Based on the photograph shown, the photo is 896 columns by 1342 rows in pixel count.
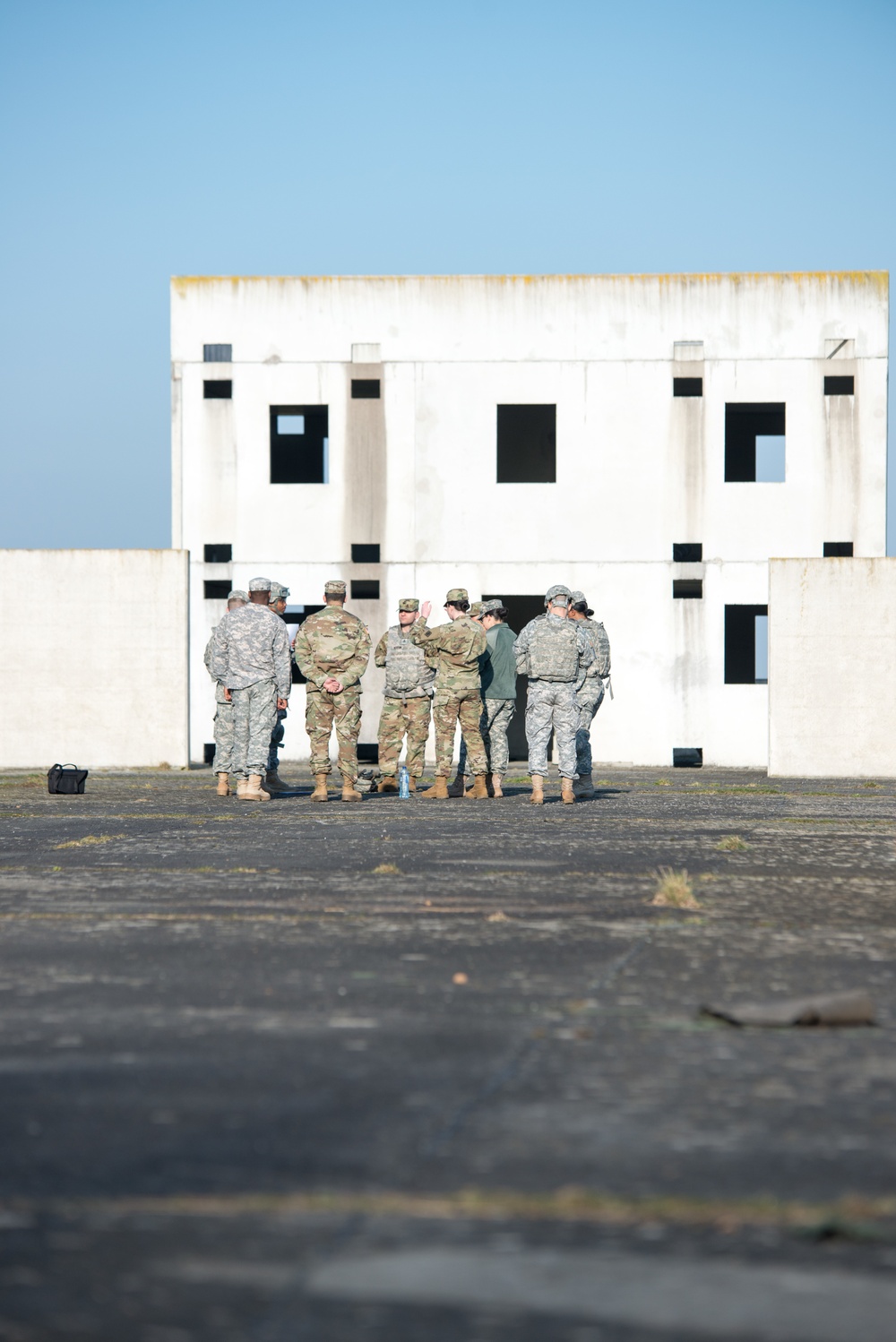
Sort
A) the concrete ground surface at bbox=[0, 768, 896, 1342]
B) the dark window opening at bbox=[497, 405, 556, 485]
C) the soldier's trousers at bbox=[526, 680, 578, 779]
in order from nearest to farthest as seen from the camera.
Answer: the concrete ground surface at bbox=[0, 768, 896, 1342]
the soldier's trousers at bbox=[526, 680, 578, 779]
the dark window opening at bbox=[497, 405, 556, 485]

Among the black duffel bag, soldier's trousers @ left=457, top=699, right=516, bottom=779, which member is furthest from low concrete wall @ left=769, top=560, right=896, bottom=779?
the black duffel bag

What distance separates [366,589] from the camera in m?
24.4

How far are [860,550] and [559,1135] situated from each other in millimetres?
21499

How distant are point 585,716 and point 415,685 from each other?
A: 1638mm

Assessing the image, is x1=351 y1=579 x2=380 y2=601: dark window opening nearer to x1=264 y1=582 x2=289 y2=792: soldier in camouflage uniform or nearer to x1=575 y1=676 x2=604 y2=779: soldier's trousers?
x1=264 y1=582 x2=289 y2=792: soldier in camouflage uniform

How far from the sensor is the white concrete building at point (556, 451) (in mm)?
24203

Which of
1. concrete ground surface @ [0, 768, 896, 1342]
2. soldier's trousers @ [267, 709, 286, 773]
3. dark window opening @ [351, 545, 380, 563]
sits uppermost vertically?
dark window opening @ [351, 545, 380, 563]

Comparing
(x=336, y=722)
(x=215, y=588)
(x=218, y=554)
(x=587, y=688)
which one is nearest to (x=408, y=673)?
(x=336, y=722)

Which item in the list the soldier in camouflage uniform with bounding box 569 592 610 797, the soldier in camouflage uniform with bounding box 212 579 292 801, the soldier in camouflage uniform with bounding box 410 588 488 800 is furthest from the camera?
the soldier in camouflage uniform with bounding box 410 588 488 800

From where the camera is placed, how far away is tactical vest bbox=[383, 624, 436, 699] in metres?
15.9

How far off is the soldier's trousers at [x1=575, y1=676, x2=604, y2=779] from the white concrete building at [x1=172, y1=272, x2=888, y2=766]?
8.41 meters

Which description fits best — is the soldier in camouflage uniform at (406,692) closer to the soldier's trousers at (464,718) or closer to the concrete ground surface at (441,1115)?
the soldier's trousers at (464,718)

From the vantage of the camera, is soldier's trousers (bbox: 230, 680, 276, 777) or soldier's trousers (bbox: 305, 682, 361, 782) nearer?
soldier's trousers (bbox: 230, 680, 276, 777)

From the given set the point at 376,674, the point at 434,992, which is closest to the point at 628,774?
the point at 376,674
